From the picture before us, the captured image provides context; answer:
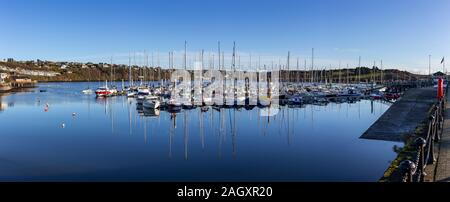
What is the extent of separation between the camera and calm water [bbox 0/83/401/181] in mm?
11812

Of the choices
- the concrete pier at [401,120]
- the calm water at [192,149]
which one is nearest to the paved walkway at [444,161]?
the calm water at [192,149]

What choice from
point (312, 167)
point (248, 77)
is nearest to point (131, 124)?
point (312, 167)

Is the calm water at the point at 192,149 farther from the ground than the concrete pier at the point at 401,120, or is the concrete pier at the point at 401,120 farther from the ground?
the concrete pier at the point at 401,120

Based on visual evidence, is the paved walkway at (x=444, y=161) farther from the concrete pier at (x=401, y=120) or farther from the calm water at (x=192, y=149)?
the concrete pier at (x=401, y=120)

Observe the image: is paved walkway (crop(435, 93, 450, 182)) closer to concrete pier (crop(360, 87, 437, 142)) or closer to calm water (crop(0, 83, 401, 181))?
calm water (crop(0, 83, 401, 181))

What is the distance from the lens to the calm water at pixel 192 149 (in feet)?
38.8

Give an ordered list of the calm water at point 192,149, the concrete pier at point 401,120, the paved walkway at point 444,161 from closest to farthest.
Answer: the paved walkway at point 444,161
the calm water at point 192,149
the concrete pier at point 401,120

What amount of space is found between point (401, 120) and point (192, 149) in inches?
557

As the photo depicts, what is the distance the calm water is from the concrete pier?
3.43 feet

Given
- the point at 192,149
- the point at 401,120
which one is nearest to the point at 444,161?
the point at 192,149

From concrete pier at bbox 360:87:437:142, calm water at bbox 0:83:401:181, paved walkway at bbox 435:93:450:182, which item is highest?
paved walkway at bbox 435:93:450:182

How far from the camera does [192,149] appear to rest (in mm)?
15789

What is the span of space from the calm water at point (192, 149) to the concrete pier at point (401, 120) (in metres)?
1.04

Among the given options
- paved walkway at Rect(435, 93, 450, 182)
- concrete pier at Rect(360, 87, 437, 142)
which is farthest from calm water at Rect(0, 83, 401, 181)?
paved walkway at Rect(435, 93, 450, 182)
